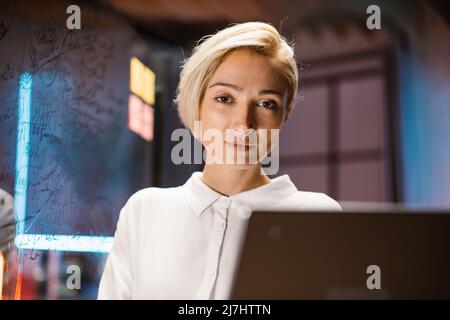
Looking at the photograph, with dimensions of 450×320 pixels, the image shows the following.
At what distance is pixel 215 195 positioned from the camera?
132cm

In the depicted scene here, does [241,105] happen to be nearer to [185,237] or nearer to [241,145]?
[241,145]

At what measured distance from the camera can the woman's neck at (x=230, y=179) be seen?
4.39 ft

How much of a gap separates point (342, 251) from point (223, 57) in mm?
615

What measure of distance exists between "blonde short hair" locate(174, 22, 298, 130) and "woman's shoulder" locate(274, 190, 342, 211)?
210mm

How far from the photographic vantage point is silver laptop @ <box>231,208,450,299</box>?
0.82m

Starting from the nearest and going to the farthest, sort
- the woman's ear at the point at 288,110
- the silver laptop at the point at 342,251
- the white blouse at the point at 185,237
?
the silver laptop at the point at 342,251 → the white blouse at the point at 185,237 → the woman's ear at the point at 288,110

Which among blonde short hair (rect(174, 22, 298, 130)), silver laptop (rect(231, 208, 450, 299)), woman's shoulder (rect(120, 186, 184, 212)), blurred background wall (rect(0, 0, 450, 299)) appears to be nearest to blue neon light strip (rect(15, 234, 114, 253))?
blurred background wall (rect(0, 0, 450, 299))

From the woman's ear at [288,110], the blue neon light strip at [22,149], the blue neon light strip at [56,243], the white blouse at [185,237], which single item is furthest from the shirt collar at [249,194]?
the blue neon light strip at [22,149]

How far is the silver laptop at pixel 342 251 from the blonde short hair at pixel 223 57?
564 millimetres

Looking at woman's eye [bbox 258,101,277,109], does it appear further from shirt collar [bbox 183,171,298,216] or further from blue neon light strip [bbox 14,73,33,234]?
blue neon light strip [bbox 14,73,33,234]

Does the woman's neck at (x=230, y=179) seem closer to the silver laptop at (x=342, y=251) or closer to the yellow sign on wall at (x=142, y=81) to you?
the yellow sign on wall at (x=142, y=81)

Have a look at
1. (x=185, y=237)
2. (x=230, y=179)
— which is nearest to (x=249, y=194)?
(x=230, y=179)

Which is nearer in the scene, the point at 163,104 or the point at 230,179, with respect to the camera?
the point at 230,179
